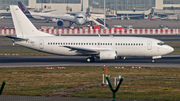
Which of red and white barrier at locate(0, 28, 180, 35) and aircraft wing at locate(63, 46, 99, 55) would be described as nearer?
aircraft wing at locate(63, 46, 99, 55)

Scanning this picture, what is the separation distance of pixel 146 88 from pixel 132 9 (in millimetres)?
168452

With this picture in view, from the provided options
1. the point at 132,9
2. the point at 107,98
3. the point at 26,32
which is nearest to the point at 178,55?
the point at 26,32

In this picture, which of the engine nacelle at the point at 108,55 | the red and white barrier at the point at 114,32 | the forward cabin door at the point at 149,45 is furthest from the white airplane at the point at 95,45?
the red and white barrier at the point at 114,32

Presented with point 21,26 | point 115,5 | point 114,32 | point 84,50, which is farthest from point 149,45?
point 115,5

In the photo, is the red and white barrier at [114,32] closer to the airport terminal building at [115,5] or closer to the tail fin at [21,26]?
the tail fin at [21,26]

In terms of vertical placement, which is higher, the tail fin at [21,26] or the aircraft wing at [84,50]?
the tail fin at [21,26]

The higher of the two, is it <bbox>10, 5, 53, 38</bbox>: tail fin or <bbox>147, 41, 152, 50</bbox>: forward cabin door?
<bbox>10, 5, 53, 38</bbox>: tail fin

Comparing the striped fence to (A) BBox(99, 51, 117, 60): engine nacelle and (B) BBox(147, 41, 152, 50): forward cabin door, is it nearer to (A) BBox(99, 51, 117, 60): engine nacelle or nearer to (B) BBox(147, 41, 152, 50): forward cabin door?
(B) BBox(147, 41, 152, 50): forward cabin door

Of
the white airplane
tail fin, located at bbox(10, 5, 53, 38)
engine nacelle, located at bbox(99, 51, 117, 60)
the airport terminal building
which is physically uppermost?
the airport terminal building

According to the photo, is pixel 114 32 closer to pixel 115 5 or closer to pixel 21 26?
pixel 21 26

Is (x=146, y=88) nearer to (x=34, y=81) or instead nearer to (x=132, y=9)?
(x=34, y=81)

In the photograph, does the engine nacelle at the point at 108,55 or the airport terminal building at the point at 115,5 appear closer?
the engine nacelle at the point at 108,55

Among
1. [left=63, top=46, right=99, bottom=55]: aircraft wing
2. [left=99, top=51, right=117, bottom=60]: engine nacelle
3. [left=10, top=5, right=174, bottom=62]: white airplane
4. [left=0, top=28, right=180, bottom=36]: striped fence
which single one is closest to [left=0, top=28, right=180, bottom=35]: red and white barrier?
[left=0, top=28, right=180, bottom=36]: striped fence

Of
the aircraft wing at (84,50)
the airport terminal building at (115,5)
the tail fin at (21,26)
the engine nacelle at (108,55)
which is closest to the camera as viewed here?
the engine nacelle at (108,55)
